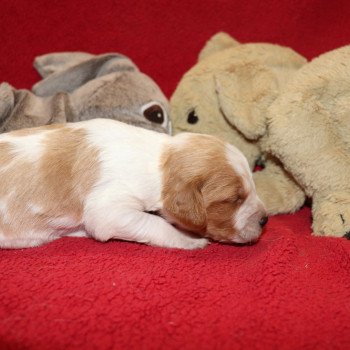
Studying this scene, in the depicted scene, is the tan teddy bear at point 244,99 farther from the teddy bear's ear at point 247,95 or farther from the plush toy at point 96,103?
the plush toy at point 96,103

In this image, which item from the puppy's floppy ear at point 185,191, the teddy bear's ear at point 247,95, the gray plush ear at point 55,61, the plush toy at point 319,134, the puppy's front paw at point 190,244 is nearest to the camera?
the puppy's floppy ear at point 185,191

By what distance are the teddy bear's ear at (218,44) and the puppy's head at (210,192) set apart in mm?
1046

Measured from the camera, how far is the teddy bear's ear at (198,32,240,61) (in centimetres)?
333

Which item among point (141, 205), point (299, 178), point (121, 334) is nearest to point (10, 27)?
point (141, 205)

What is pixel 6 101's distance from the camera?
2.95 metres

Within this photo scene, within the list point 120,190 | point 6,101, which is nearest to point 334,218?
point 120,190

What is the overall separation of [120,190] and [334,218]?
1.19 metres

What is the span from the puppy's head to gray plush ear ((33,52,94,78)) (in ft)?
4.08

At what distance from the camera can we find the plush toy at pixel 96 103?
2980mm

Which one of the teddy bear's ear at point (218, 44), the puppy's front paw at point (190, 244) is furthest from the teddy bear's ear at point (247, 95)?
the puppy's front paw at point (190, 244)

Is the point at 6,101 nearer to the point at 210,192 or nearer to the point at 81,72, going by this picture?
the point at 81,72

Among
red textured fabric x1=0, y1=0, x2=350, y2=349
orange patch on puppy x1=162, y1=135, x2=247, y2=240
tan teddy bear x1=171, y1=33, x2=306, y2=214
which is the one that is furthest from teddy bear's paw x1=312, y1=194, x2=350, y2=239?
orange patch on puppy x1=162, y1=135, x2=247, y2=240

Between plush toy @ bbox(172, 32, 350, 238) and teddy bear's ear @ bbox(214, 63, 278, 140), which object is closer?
plush toy @ bbox(172, 32, 350, 238)

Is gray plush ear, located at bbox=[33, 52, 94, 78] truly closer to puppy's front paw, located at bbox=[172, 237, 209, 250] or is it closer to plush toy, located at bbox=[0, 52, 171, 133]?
plush toy, located at bbox=[0, 52, 171, 133]
